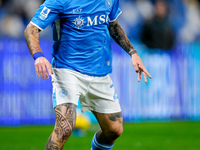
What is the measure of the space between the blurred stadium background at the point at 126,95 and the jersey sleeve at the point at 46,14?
311 centimetres

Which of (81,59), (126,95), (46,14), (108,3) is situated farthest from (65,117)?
(126,95)

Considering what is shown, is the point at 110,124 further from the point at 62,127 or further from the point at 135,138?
the point at 135,138

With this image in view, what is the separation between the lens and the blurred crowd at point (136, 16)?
12133 millimetres

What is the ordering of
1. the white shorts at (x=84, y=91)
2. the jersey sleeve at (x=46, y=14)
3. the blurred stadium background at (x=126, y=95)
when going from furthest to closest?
the blurred stadium background at (x=126, y=95)
the white shorts at (x=84, y=91)
the jersey sleeve at (x=46, y=14)

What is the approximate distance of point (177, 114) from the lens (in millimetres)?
11695

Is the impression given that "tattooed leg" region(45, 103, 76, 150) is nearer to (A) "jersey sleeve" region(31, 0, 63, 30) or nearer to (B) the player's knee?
(B) the player's knee

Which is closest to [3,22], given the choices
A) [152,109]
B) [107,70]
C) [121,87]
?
[121,87]

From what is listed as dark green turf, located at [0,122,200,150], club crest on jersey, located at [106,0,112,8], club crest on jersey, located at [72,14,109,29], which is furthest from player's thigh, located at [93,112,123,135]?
dark green turf, located at [0,122,200,150]

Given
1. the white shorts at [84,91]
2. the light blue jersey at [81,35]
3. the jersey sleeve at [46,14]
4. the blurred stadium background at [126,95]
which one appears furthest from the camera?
the blurred stadium background at [126,95]

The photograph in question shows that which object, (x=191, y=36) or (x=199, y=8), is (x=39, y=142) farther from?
(x=199, y=8)

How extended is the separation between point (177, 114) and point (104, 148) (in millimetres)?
6332

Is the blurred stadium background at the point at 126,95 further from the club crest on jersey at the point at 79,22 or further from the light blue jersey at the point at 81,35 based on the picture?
the club crest on jersey at the point at 79,22

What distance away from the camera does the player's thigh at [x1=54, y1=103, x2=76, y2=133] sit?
466 cm

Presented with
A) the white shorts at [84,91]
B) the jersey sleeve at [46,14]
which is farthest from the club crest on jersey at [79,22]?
the white shorts at [84,91]
